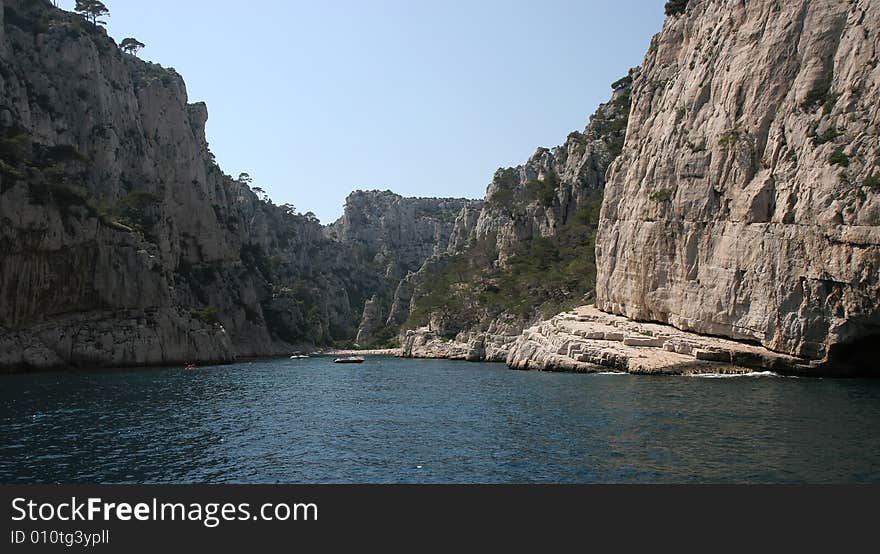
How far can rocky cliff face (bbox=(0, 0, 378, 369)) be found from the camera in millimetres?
83188

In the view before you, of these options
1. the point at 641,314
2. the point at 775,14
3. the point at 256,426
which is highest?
the point at 775,14

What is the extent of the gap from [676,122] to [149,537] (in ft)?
243

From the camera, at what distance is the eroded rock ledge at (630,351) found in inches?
2447

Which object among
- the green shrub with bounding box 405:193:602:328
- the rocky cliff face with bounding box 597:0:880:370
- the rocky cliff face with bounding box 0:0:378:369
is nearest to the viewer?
the rocky cliff face with bounding box 597:0:880:370

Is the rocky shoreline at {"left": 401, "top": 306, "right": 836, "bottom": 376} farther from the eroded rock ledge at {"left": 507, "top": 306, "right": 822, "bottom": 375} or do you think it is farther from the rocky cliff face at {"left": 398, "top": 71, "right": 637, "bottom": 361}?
the rocky cliff face at {"left": 398, "top": 71, "right": 637, "bottom": 361}

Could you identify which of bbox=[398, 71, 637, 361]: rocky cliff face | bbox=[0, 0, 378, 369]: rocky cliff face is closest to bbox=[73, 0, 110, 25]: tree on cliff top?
bbox=[0, 0, 378, 369]: rocky cliff face

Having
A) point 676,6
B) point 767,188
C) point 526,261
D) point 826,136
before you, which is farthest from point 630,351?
point 526,261

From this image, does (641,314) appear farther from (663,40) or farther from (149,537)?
(149,537)

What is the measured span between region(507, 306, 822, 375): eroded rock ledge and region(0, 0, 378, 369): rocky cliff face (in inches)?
1978

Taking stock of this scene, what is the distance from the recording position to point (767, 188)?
6419 centimetres

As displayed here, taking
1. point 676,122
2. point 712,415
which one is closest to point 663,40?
point 676,122

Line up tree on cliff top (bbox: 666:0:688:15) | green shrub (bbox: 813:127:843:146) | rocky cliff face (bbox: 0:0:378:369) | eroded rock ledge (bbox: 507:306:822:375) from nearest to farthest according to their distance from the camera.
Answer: green shrub (bbox: 813:127:843:146) → eroded rock ledge (bbox: 507:306:822:375) → rocky cliff face (bbox: 0:0:378:369) → tree on cliff top (bbox: 666:0:688:15)

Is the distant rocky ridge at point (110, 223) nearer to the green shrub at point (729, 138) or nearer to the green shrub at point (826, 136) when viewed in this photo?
the green shrub at point (729, 138)

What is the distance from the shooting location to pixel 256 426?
42844 millimetres
